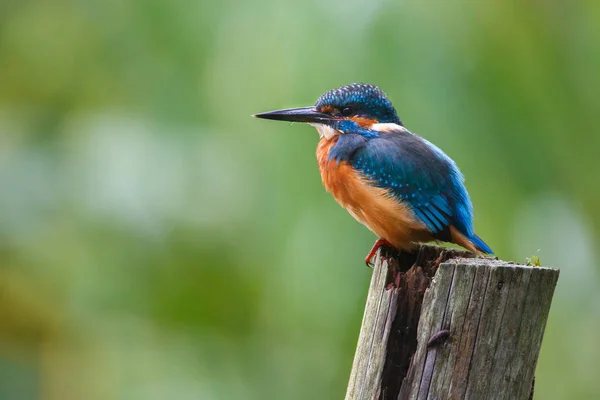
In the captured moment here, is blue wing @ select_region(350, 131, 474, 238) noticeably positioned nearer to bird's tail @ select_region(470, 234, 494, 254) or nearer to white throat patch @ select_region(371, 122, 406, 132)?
bird's tail @ select_region(470, 234, 494, 254)

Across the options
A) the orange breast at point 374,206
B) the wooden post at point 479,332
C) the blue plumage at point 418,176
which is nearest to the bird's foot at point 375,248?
the orange breast at point 374,206

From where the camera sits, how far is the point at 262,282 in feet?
14.2

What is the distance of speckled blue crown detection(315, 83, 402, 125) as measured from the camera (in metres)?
3.74

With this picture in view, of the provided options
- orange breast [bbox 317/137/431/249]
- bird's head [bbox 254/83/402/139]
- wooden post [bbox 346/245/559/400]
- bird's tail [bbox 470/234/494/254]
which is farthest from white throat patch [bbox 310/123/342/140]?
wooden post [bbox 346/245/559/400]

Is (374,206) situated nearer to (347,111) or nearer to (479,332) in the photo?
(347,111)

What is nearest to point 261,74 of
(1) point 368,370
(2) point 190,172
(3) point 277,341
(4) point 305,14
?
(4) point 305,14

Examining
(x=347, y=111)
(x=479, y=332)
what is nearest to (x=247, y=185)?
(x=347, y=111)

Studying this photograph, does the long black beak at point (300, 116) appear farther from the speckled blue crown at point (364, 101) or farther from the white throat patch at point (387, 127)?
the white throat patch at point (387, 127)

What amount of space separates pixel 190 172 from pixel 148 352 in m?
1.07

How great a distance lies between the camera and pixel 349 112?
3.76 m

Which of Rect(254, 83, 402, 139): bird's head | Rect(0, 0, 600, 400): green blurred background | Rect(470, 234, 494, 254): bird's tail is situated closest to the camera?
Rect(470, 234, 494, 254): bird's tail

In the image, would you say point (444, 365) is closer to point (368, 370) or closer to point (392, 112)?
point (368, 370)

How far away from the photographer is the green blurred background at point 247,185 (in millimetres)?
4070

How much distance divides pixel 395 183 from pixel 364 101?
1.99 ft
